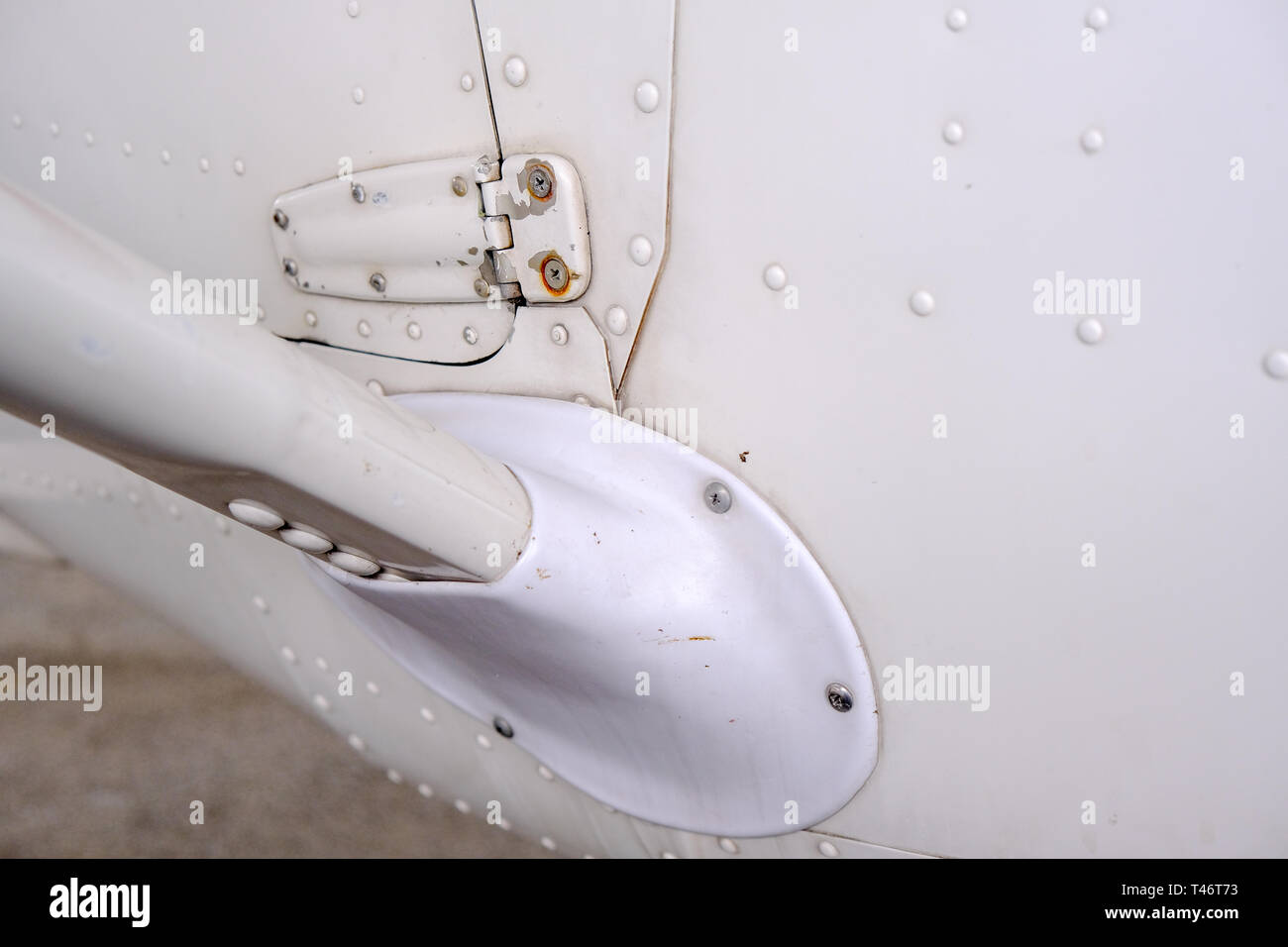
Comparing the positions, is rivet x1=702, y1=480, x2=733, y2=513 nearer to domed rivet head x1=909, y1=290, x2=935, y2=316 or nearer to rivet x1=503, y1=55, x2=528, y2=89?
domed rivet head x1=909, y1=290, x2=935, y2=316

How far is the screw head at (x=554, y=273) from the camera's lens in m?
0.64

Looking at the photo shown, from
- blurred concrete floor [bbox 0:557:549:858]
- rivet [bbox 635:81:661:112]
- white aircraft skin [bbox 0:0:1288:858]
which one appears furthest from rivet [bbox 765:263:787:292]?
blurred concrete floor [bbox 0:557:549:858]

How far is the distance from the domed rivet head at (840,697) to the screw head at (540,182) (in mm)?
343

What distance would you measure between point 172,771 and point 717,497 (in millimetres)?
1442

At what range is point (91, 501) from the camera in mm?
1102

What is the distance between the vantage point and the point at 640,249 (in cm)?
62

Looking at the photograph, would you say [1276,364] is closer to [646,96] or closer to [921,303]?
[921,303]

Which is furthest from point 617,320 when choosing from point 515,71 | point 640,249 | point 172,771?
point 172,771
